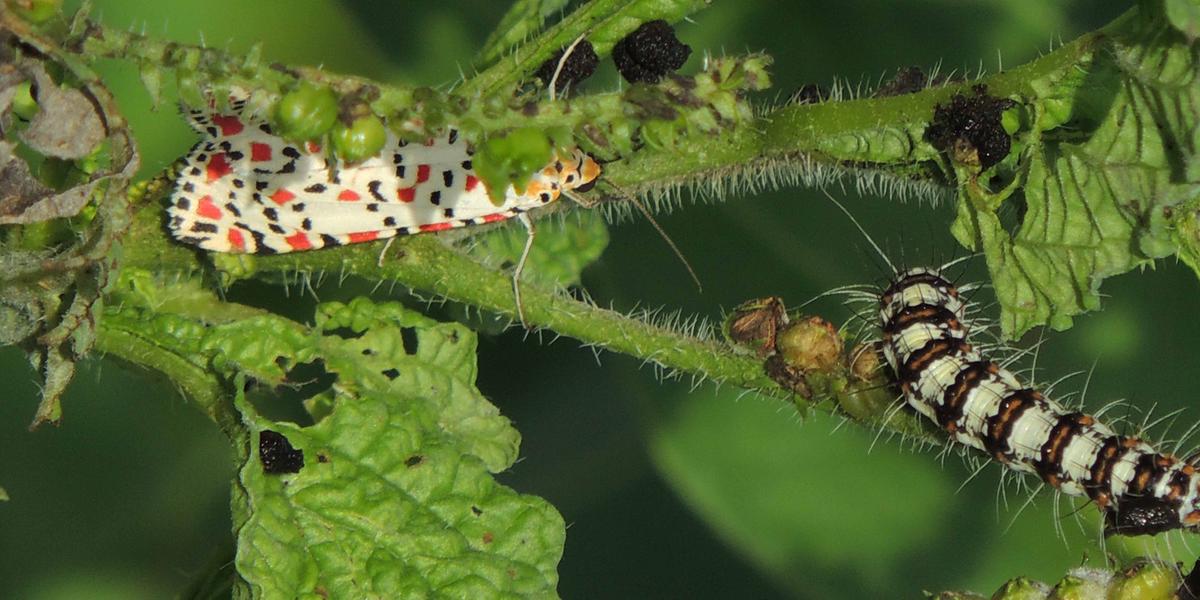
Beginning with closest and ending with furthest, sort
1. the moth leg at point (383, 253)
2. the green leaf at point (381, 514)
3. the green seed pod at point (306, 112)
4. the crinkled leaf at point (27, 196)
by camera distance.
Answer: the green seed pod at point (306, 112), the crinkled leaf at point (27, 196), the green leaf at point (381, 514), the moth leg at point (383, 253)

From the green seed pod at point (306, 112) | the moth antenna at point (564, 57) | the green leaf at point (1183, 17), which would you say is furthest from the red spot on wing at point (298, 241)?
the green leaf at point (1183, 17)

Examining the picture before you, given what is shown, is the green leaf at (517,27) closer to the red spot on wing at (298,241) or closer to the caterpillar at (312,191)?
the caterpillar at (312,191)

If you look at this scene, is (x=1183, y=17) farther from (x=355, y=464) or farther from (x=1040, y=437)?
(x=355, y=464)

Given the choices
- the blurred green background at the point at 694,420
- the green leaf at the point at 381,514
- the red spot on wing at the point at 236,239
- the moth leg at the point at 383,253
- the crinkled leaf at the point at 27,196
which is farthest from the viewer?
the blurred green background at the point at 694,420

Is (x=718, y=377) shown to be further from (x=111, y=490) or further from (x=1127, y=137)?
(x=111, y=490)

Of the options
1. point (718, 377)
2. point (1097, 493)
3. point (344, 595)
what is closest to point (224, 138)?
point (344, 595)

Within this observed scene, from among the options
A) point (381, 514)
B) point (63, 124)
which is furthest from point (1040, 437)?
point (63, 124)
